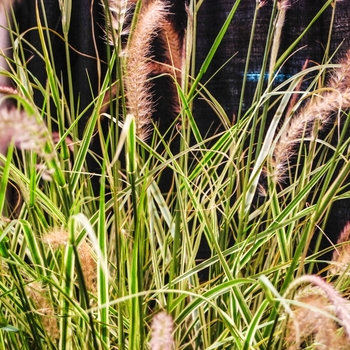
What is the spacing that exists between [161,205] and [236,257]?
17cm

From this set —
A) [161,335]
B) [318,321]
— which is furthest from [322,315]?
[161,335]

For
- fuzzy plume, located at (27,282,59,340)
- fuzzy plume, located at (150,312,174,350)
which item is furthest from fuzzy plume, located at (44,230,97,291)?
fuzzy plume, located at (150,312,174,350)

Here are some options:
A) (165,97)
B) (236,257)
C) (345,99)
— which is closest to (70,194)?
(236,257)

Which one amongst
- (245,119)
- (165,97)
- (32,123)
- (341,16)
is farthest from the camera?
(165,97)

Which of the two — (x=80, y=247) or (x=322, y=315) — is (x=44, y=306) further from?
(x=322, y=315)

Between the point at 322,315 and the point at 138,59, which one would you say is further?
the point at 138,59

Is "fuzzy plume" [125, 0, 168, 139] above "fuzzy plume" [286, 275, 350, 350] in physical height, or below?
above

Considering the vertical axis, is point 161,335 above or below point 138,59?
below

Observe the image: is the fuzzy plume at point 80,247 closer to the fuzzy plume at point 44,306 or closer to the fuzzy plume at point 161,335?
the fuzzy plume at point 44,306

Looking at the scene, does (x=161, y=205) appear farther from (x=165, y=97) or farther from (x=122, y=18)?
(x=165, y=97)

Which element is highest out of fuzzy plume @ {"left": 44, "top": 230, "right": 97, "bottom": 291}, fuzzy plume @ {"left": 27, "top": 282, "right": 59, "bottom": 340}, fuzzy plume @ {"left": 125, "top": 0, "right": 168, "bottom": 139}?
fuzzy plume @ {"left": 125, "top": 0, "right": 168, "bottom": 139}

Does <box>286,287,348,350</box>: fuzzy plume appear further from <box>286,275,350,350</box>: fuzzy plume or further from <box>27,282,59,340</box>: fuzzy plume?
<box>27,282,59,340</box>: fuzzy plume

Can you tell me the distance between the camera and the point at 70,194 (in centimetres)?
57

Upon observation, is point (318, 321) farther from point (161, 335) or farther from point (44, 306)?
point (44, 306)
